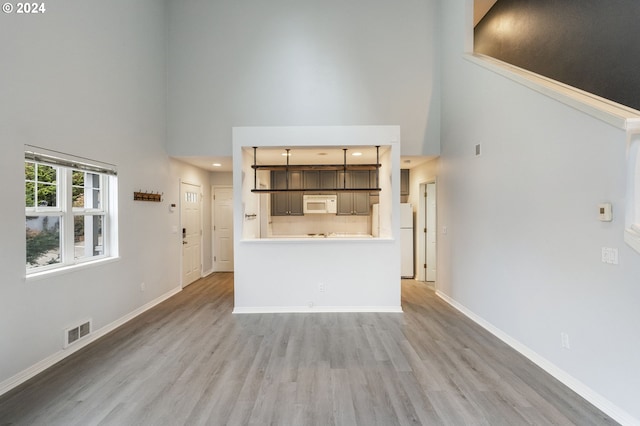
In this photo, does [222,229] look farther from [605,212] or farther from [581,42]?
[581,42]

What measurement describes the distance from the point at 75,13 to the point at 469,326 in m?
5.68

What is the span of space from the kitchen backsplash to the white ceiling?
1.65 meters

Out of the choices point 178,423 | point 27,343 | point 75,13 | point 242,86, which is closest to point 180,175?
point 242,86

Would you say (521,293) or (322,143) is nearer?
(521,293)

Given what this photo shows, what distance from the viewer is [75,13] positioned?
2.97m

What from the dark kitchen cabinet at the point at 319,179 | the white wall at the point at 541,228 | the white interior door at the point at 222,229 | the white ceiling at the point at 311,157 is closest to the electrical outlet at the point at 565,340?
the white wall at the point at 541,228

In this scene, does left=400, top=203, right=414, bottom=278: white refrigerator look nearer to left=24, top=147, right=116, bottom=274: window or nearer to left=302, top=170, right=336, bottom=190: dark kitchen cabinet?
left=302, top=170, right=336, bottom=190: dark kitchen cabinet

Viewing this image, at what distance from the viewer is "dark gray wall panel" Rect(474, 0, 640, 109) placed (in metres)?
2.90

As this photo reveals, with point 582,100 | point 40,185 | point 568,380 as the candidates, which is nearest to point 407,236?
point 568,380

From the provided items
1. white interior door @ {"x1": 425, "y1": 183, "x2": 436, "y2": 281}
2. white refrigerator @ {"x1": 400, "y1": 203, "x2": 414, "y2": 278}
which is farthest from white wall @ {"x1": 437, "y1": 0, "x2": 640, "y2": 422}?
white refrigerator @ {"x1": 400, "y1": 203, "x2": 414, "y2": 278}

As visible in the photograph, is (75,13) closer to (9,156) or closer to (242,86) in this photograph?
(9,156)

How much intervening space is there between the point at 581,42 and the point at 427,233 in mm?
3525

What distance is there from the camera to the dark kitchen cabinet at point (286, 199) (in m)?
6.47
